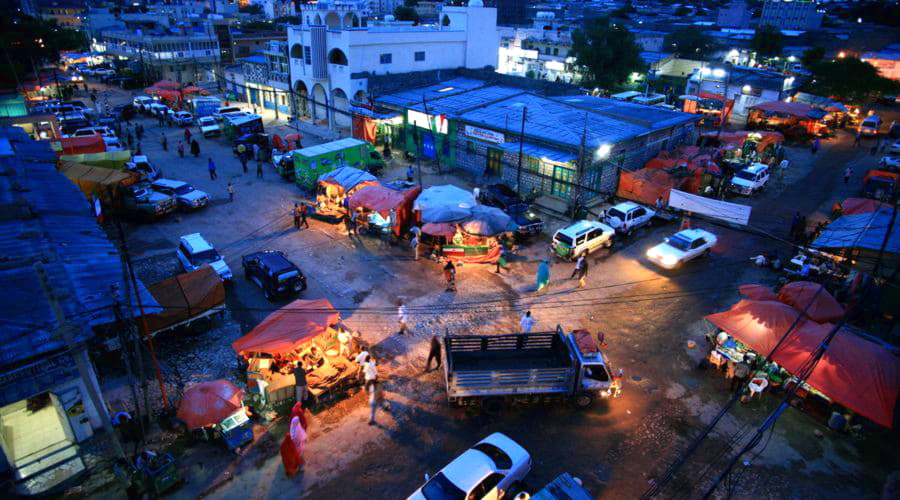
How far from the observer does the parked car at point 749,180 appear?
28.0m

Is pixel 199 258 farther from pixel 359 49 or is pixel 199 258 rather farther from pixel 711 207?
pixel 359 49

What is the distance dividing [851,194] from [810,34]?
74.7 meters

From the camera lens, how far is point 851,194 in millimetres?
28438

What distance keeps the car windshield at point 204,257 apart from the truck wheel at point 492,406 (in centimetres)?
1224

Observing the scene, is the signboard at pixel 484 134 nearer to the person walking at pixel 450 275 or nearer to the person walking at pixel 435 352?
the person walking at pixel 450 275

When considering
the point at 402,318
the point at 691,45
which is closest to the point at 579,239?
the point at 402,318

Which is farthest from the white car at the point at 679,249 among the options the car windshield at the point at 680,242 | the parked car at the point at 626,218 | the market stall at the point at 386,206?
the market stall at the point at 386,206

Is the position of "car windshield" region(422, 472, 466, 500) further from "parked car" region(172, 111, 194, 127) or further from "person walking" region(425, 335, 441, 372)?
"parked car" region(172, 111, 194, 127)

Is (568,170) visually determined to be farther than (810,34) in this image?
No

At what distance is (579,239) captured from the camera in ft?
67.7

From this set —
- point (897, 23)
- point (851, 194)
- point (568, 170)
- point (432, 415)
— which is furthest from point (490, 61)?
point (897, 23)

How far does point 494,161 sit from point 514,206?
642 centimetres

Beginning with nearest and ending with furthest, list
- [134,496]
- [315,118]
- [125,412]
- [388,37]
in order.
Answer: [134,496], [125,412], [388,37], [315,118]

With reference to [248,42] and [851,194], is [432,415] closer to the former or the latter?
[851,194]
